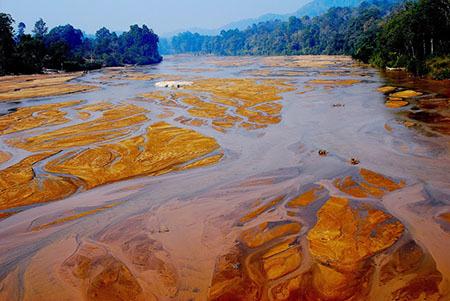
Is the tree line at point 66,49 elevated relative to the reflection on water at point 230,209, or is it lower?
elevated

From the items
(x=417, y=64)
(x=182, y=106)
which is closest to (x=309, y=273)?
(x=182, y=106)

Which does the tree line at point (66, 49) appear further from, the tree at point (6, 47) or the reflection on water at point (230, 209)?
the reflection on water at point (230, 209)

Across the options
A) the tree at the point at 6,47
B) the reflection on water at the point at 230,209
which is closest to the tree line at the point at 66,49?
the tree at the point at 6,47

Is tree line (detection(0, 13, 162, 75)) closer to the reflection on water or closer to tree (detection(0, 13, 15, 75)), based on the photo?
tree (detection(0, 13, 15, 75))

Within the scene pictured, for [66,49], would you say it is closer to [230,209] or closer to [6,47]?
[6,47]

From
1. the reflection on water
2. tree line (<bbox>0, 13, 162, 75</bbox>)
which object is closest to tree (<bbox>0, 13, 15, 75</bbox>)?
tree line (<bbox>0, 13, 162, 75</bbox>)

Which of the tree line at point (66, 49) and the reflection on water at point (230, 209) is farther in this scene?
the tree line at point (66, 49)
